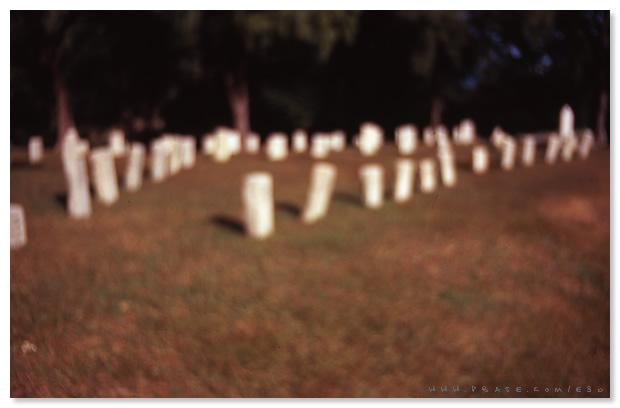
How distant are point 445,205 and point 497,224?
1297 millimetres

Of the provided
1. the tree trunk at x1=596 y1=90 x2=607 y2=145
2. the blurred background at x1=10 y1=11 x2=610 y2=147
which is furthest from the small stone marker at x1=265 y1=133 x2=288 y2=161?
the tree trunk at x1=596 y1=90 x2=607 y2=145

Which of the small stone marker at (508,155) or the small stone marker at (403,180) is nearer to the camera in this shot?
the small stone marker at (403,180)

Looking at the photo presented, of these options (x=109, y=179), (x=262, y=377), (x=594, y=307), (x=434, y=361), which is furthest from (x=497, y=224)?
(x=109, y=179)

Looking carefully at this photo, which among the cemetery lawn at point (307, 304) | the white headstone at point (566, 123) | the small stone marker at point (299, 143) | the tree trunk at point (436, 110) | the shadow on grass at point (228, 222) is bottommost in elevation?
the cemetery lawn at point (307, 304)

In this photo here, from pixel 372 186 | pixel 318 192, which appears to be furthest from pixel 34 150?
pixel 372 186

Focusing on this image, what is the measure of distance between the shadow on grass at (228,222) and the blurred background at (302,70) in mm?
5335

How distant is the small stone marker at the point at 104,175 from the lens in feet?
25.2

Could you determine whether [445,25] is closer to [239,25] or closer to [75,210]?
[239,25]

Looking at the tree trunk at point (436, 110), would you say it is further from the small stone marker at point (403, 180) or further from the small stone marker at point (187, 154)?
the small stone marker at point (403, 180)

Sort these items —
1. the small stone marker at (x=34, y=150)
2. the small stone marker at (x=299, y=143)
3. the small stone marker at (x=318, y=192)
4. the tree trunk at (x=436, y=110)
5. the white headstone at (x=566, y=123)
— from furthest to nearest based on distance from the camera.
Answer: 1. the tree trunk at (x=436, y=110)
2. the white headstone at (x=566, y=123)
3. the small stone marker at (x=299, y=143)
4. the small stone marker at (x=34, y=150)
5. the small stone marker at (x=318, y=192)

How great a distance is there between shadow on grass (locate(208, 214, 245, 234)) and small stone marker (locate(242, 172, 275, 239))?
339mm

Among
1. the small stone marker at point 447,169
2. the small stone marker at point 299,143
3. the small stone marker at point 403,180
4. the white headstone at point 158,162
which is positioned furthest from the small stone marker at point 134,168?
the small stone marker at point 299,143

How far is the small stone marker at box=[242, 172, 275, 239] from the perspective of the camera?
248 inches

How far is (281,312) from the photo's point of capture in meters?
4.70
